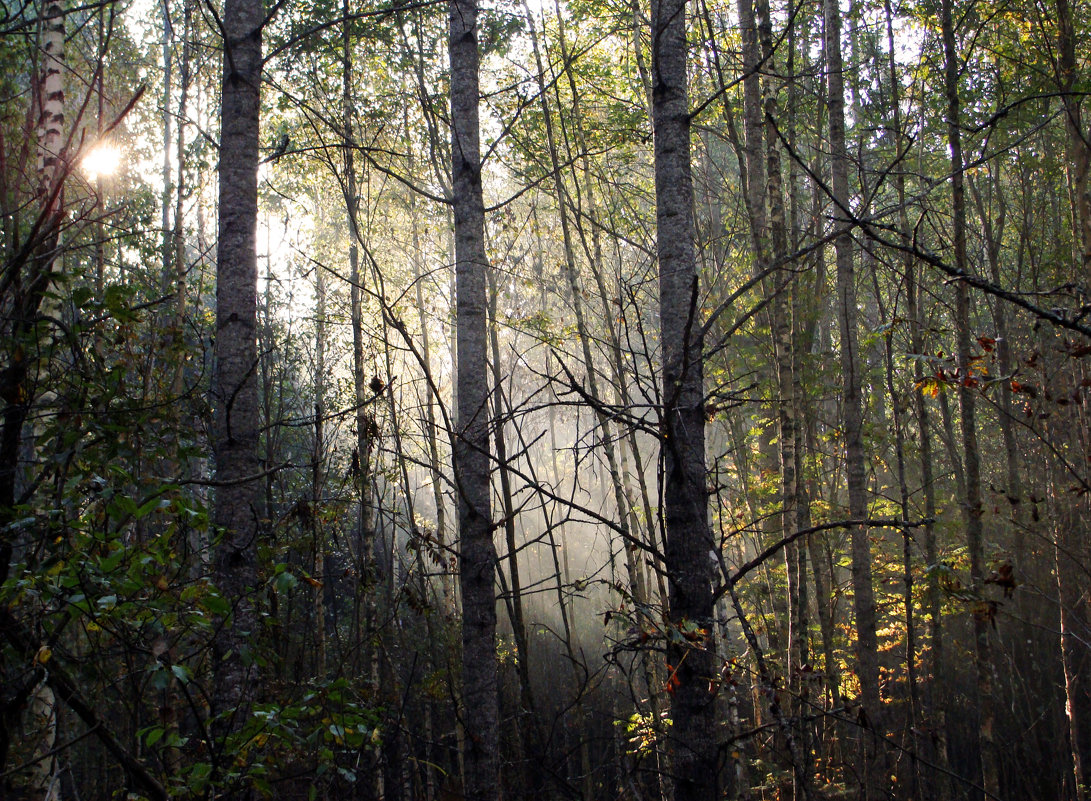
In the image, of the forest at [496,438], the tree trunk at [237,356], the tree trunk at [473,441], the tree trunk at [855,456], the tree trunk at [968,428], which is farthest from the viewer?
the tree trunk at [855,456]

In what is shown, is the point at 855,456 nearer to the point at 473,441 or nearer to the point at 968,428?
the point at 968,428

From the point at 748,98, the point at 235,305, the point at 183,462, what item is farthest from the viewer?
the point at 748,98

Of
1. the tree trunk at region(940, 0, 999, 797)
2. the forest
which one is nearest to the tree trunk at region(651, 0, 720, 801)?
the forest

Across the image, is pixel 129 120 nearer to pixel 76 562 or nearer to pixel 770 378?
pixel 770 378

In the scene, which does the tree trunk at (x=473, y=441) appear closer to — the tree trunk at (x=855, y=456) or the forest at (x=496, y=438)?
the forest at (x=496, y=438)

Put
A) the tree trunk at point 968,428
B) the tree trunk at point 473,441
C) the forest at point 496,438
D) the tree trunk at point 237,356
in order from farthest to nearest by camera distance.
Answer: the tree trunk at point 968,428
the tree trunk at point 473,441
the tree trunk at point 237,356
the forest at point 496,438

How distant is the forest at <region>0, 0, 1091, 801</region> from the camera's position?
90.0 inches

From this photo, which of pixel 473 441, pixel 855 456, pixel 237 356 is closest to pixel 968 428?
pixel 855 456

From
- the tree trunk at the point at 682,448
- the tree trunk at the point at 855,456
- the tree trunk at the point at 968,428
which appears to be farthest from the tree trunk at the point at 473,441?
the tree trunk at the point at 968,428

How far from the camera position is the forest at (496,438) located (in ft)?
7.50

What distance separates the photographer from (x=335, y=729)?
2.52 meters

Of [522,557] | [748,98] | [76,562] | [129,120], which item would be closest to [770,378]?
[748,98]

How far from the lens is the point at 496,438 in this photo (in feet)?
12.7

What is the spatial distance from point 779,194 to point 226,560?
5021mm
